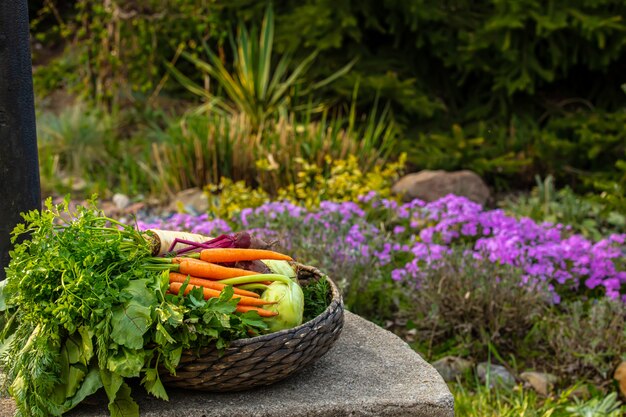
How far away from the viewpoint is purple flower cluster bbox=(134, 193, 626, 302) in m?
3.80

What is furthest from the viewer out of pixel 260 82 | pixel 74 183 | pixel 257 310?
pixel 260 82

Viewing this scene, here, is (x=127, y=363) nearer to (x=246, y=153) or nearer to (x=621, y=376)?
(x=621, y=376)

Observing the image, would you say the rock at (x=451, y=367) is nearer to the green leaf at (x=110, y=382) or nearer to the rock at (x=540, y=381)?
the rock at (x=540, y=381)

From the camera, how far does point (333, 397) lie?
1925 mm

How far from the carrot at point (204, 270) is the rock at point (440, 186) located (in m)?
3.65

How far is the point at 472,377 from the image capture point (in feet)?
11.4

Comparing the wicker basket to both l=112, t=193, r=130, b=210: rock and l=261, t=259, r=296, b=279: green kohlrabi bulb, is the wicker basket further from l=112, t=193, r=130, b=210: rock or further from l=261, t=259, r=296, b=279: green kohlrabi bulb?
l=112, t=193, r=130, b=210: rock

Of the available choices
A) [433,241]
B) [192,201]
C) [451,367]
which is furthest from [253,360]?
[192,201]

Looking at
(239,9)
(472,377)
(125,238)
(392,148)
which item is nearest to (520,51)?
(392,148)

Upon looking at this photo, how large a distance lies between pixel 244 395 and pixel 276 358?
0.49 feet

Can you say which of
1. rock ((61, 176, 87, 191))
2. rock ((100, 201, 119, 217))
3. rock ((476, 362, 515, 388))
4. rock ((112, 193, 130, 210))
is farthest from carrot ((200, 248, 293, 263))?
rock ((61, 176, 87, 191))

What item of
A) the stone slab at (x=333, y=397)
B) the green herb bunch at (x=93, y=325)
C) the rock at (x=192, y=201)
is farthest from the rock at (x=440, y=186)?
the green herb bunch at (x=93, y=325)

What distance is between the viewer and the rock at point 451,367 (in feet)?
11.4

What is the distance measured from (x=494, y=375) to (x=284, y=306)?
1.77m
